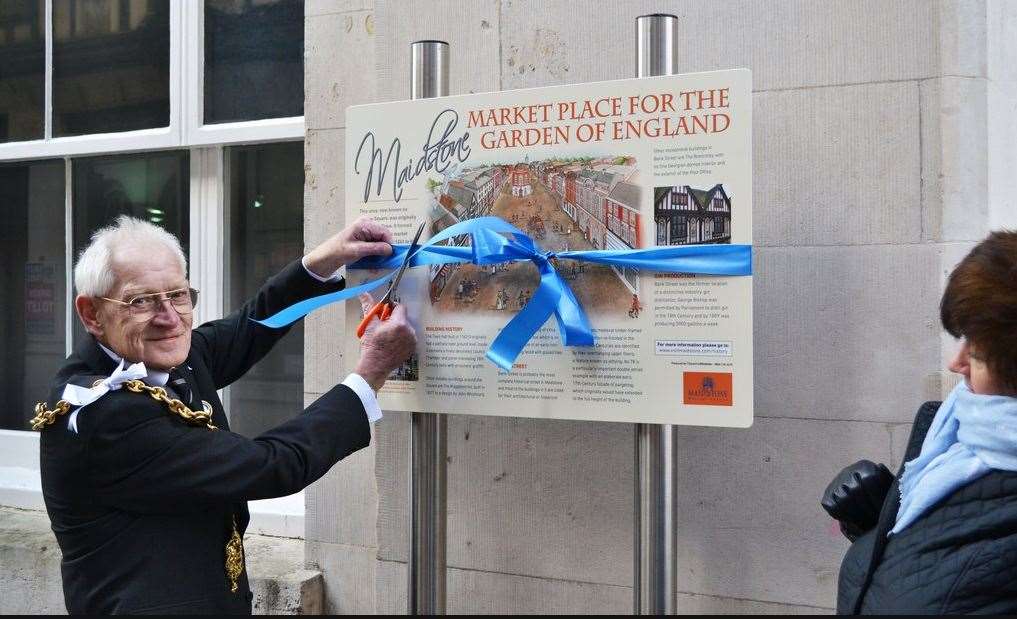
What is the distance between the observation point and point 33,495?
161 inches

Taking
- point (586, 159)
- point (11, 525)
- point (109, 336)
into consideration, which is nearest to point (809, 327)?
point (586, 159)

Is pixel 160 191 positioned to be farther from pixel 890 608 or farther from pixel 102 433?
pixel 890 608

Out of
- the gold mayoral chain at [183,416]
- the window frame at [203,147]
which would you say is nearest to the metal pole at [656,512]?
the gold mayoral chain at [183,416]

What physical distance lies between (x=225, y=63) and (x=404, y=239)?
165 centimetres

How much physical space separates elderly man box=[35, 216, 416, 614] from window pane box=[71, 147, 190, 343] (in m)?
1.55

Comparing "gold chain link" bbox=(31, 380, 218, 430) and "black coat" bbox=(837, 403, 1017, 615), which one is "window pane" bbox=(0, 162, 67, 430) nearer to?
"gold chain link" bbox=(31, 380, 218, 430)

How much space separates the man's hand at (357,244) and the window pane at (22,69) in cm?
228

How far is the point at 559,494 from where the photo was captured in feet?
9.05

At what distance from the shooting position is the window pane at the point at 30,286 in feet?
13.7

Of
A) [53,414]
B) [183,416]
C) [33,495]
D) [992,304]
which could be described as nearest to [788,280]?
[992,304]

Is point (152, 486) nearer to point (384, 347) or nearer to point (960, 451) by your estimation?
point (384, 347)

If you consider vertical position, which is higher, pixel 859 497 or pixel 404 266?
pixel 404 266

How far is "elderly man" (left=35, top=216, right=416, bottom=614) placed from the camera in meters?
2.03

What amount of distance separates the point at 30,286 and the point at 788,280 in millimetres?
3220
